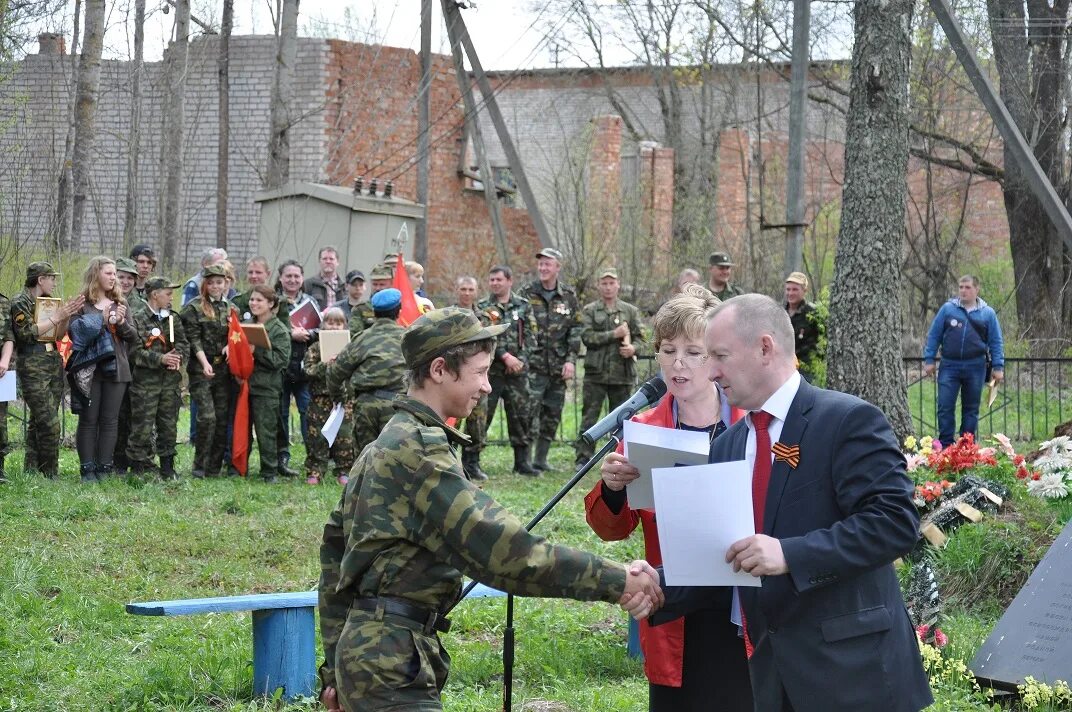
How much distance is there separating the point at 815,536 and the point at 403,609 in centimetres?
115

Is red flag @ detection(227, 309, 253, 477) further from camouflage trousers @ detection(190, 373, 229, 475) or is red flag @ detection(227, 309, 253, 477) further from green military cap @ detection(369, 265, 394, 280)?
green military cap @ detection(369, 265, 394, 280)

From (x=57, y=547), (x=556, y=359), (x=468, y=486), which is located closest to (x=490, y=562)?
(x=468, y=486)

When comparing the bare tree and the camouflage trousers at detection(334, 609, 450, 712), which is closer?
the camouflage trousers at detection(334, 609, 450, 712)

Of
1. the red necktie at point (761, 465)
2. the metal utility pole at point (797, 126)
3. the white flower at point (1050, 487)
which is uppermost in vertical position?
the metal utility pole at point (797, 126)

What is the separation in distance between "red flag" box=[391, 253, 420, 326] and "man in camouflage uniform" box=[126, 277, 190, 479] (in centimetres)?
215

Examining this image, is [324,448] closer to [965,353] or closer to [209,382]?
[209,382]

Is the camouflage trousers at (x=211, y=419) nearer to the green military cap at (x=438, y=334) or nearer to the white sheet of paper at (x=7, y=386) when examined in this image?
the white sheet of paper at (x=7, y=386)

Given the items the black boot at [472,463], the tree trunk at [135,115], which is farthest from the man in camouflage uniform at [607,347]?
the tree trunk at [135,115]

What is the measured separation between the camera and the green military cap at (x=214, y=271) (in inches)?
464

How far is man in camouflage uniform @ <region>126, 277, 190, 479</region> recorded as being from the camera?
1138cm

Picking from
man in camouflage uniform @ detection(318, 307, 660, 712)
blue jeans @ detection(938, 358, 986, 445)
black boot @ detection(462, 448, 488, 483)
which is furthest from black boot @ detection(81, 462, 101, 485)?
blue jeans @ detection(938, 358, 986, 445)

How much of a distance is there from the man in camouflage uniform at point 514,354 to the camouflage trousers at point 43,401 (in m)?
4.37

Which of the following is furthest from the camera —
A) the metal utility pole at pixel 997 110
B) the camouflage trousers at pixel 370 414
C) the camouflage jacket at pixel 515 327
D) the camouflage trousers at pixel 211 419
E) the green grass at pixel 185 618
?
the metal utility pole at pixel 997 110

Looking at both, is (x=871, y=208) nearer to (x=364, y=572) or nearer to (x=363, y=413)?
(x=363, y=413)
